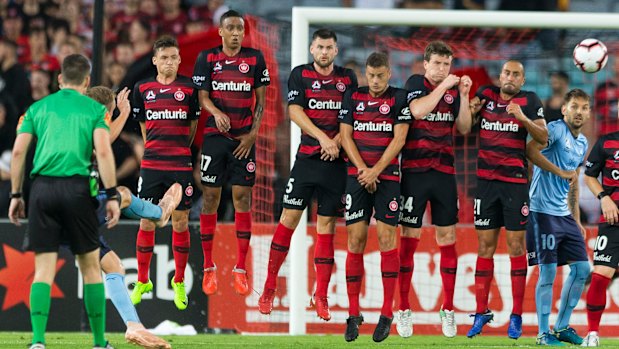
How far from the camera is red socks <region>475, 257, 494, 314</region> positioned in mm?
11602

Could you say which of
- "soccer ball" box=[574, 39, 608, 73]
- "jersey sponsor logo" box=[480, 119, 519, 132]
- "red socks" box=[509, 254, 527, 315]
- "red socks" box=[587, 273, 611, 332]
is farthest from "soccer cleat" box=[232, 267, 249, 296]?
"soccer ball" box=[574, 39, 608, 73]

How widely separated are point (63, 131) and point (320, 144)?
10.4ft

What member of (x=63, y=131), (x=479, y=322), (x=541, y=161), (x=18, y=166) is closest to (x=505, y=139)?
(x=541, y=161)

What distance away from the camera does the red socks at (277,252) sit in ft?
38.0

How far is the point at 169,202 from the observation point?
10742mm

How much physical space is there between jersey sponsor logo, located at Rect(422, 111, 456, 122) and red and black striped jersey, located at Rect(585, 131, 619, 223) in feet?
4.92

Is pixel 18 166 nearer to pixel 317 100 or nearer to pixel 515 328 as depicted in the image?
pixel 317 100

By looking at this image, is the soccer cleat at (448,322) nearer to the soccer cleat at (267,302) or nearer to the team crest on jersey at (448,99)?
the soccer cleat at (267,302)

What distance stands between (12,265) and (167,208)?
4.20 m

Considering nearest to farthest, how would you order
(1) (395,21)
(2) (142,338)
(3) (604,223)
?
(2) (142,338) < (3) (604,223) < (1) (395,21)

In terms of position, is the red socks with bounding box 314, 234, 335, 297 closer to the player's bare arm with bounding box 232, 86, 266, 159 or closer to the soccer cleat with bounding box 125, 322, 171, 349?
the player's bare arm with bounding box 232, 86, 266, 159

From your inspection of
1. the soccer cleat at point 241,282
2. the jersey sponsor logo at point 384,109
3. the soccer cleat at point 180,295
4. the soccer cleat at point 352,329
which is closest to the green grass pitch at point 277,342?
the soccer cleat at point 352,329

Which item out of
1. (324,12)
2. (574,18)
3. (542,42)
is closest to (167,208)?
(324,12)

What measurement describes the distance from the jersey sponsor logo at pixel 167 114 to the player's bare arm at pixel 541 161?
3450mm
